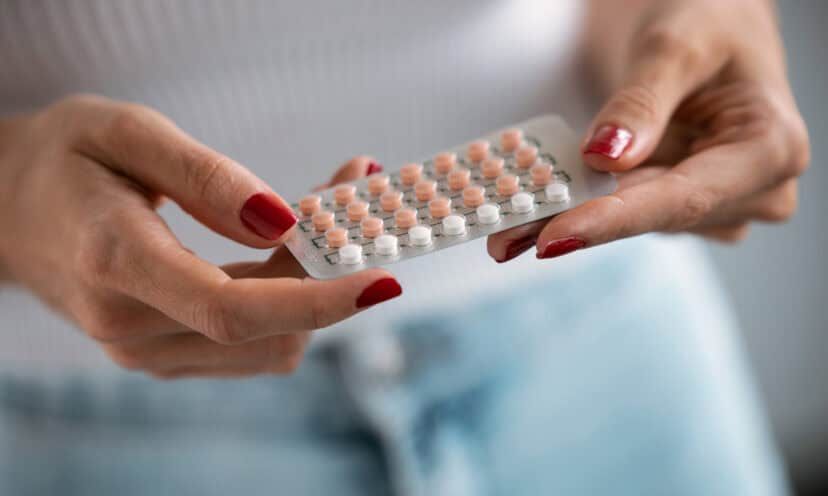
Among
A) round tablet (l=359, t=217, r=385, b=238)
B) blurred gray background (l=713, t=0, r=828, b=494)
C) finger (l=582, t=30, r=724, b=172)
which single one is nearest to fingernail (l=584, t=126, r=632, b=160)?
finger (l=582, t=30, r=724, b=172)

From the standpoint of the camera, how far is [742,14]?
1.77 ft

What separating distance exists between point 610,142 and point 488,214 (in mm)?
66

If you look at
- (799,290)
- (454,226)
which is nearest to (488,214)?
(454,226)

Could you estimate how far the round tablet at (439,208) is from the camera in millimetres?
455

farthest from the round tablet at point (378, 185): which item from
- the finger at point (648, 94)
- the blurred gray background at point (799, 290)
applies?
the blurred gray background at point (799, 290)

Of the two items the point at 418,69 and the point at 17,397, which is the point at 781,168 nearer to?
the point at 418,69

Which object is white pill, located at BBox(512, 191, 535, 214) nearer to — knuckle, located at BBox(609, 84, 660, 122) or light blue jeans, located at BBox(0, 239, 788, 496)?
knuckle, located at BBox(609, 84, 660, 122)

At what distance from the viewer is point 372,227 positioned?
1.48ft

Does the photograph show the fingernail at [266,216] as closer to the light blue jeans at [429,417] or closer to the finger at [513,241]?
the finger at [513,241]

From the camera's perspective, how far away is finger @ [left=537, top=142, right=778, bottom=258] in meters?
0.39

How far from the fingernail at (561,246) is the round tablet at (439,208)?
7cm

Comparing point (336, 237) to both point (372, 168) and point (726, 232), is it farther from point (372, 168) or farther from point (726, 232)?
point (726, 232)

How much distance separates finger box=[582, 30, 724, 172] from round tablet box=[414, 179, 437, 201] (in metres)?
0.08

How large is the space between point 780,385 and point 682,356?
2.24ft
